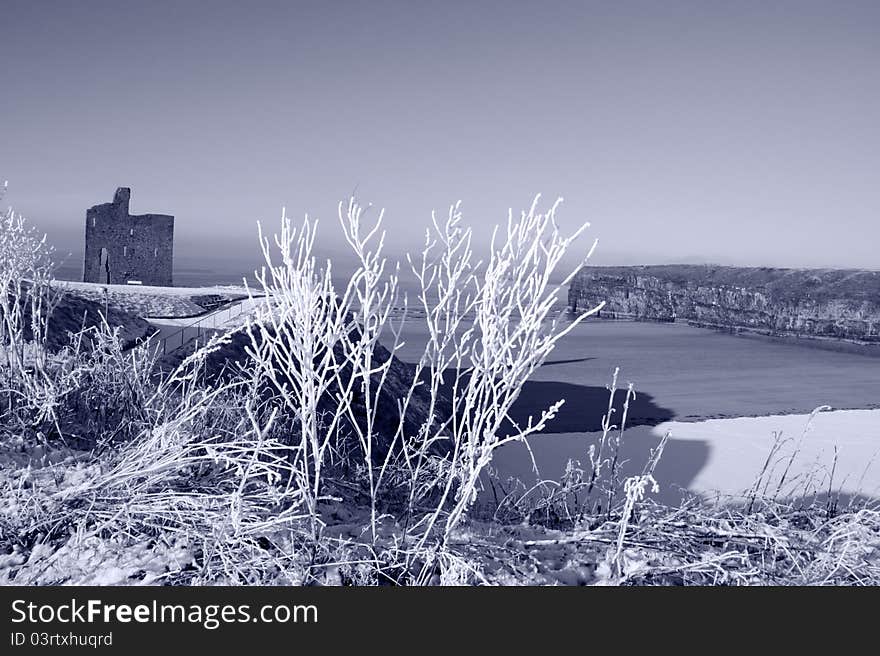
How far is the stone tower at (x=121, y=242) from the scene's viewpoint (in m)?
15.8

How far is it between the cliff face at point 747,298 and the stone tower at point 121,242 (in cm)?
1756

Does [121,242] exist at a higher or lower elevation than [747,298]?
higher

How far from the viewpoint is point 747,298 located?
24.6 m

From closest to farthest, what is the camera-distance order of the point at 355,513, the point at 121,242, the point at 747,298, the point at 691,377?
1. the point at 355,513
2. the point at 691,377
3. the point at 121,242
4. the point at 747,298

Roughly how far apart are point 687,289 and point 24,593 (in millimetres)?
26742

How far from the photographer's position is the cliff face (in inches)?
855

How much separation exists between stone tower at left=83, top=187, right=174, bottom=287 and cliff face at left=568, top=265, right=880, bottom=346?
57.6 feet

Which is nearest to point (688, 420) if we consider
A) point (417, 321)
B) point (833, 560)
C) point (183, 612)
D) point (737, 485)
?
point (737, 485)

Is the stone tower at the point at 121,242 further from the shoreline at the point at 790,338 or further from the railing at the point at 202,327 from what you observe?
the shoreline at the point at 790,338

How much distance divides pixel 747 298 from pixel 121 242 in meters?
20.2

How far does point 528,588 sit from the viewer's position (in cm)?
197

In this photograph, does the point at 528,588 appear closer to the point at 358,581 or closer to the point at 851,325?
the point at 358,581

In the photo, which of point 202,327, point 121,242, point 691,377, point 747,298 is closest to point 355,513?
point 202,327

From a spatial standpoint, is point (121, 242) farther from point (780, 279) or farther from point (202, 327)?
point (780, 279)
